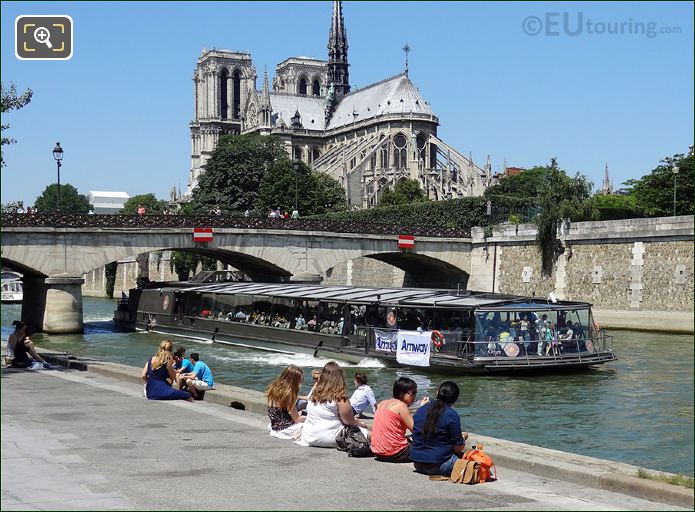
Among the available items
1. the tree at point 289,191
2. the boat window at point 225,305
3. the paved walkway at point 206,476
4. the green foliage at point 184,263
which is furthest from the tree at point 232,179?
the paved walkway at point 206,476

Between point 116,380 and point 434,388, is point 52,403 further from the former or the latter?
point 434,388

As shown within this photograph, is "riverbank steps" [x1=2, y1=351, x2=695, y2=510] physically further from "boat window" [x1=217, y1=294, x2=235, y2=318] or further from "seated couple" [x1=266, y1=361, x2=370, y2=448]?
"boat window" [x1=217, y1=294, x2=235, y2=318]

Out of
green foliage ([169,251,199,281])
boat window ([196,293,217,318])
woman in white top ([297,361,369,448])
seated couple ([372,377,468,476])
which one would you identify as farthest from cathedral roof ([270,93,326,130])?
seated couple ([372,377,468,476])

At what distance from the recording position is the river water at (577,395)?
17.2 meters

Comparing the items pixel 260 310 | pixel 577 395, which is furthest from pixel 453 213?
pixel 577 395

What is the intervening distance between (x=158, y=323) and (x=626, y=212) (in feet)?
97.4

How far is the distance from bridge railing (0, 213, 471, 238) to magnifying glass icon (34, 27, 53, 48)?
3410cm

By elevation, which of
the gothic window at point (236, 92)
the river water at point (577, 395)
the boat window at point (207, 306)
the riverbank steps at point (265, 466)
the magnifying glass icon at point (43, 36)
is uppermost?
the gothic window at point (236, 92)

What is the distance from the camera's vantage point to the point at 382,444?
456 inches

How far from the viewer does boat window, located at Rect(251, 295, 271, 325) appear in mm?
39938

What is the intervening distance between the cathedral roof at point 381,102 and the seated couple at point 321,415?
11947 centimetres

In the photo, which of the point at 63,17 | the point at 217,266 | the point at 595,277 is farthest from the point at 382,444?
the point at 217,266

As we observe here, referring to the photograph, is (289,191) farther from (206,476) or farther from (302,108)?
(206,476)

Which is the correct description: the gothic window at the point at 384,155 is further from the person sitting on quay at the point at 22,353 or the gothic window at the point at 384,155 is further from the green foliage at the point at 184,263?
the person sitting on quay at the point at 22,353
